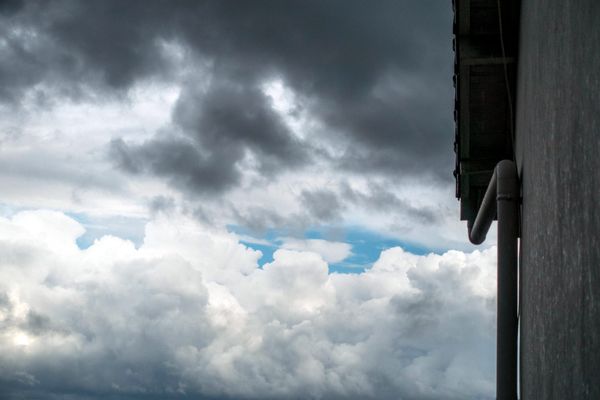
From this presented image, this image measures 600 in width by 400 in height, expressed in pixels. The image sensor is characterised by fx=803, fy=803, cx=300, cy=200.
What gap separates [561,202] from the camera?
637 cm

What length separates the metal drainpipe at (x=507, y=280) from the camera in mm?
9625

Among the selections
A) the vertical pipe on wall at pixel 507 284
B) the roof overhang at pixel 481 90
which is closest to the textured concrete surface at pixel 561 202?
the vertical pipe on wall at pixel 507 284

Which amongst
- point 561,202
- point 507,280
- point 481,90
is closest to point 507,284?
point 507,280

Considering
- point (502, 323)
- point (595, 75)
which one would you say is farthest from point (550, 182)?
point (502, 323)

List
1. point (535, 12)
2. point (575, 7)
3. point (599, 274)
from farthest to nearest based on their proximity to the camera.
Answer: point (535, 12), point (575, 7), point (599, 274)

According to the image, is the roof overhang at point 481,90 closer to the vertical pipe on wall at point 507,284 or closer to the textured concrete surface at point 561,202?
the vertical pipe on wall at point 507,284

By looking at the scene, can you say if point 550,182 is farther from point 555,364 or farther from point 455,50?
point 455,50

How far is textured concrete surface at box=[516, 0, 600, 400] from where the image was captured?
5.08 meters

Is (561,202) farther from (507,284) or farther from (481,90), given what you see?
(481,90)

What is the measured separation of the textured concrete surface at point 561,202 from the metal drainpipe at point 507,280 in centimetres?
20

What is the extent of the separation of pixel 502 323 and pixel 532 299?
4.30 feet

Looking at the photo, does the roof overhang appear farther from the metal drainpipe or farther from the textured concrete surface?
the textured concrete surface

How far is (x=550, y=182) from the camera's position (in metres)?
7.05

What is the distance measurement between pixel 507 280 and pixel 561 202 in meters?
3.58
